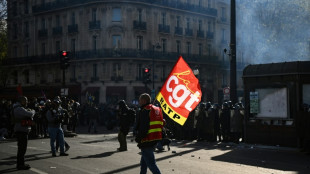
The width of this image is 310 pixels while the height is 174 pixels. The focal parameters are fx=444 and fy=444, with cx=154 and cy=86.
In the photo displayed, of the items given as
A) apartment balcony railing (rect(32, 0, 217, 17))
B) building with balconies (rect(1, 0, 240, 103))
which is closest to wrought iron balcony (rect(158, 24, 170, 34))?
building with balconies (rect(1, 0, 240, 103))

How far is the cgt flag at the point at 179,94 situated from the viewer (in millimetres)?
10797

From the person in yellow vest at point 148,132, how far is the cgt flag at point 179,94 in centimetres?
298

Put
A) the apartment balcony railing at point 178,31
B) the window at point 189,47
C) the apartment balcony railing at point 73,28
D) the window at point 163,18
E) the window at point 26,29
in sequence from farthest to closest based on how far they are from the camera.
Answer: the window at point 26,29
the window at point 189,47
the apartment balcony railing at point 178,31
the window at point 163,18
the apartment balcony railing at point 73,28

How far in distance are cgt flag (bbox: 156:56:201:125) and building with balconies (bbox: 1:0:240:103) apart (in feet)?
94.1

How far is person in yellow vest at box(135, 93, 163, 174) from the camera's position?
7.54m

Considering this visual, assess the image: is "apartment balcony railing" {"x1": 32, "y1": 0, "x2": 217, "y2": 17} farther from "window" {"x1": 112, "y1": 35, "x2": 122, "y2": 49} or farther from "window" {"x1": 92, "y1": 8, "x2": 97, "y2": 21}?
"window" {"x1": 112, "y1": 35, "x2": 122, "y2": 49}

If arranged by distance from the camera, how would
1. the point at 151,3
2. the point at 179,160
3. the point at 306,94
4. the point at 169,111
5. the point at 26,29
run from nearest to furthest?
1. the point at 169,111
2. the point at 179,160
3. the point at 306,94
4. the point at 151,3
5. the point at 26,29

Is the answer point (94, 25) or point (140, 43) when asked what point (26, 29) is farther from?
point (140, 43)

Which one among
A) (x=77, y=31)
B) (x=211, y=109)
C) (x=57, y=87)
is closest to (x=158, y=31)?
Result: (x=77, y=31)

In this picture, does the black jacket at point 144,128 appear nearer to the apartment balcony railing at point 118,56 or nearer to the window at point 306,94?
the window at point 306,94

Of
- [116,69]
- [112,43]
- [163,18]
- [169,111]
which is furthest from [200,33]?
[169,111]

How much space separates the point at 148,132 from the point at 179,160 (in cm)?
416

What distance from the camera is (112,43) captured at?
44719 mm

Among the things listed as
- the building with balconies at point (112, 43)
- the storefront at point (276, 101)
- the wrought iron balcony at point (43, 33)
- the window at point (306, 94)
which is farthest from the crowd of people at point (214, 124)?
the wrought iron balcony at point (43, 33)
